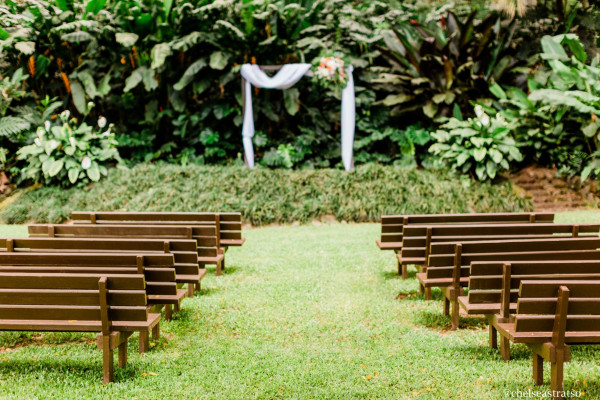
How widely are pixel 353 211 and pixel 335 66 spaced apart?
2985mm

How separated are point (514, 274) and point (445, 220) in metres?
2.41

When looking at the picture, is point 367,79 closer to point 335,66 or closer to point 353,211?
point 335,66

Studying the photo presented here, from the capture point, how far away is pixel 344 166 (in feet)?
37.3

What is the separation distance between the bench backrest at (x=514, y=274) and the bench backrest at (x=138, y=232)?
8.16 ft

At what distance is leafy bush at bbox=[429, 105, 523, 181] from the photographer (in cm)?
1045

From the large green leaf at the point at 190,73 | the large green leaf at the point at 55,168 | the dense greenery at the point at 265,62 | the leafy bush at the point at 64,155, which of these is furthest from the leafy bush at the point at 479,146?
the large green leaf at the point at 55,168

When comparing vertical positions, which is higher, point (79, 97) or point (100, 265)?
point (79, 97)

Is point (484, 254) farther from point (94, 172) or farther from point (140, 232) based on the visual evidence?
point (94, 172)

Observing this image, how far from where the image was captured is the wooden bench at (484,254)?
379 cm

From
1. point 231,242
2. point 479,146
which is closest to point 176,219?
point 231,242

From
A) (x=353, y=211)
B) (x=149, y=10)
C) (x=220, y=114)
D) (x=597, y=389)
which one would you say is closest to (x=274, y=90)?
(x=220, y=114)

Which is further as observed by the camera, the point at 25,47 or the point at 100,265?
the point at 25,47

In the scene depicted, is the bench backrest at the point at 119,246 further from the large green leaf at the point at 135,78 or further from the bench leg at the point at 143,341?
the large green leaf at the point at 135,78

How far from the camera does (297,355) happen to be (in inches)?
147
